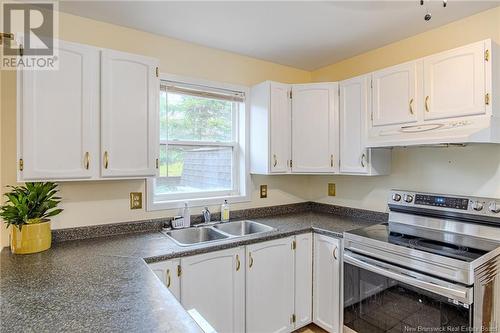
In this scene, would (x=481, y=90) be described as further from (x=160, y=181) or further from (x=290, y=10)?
(x=160, y=181)

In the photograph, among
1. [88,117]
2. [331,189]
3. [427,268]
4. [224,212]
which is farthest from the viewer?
[331,189]

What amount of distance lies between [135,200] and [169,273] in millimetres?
731

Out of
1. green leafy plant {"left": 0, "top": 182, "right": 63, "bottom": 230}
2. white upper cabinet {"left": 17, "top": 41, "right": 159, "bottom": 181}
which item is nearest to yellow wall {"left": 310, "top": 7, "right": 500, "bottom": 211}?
white upper cabinet {"left": 17, "top": 41, "right": 159, "bottom": 181}

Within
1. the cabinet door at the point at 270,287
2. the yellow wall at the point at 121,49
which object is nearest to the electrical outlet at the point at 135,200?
the yellow wall at the point at 121,49

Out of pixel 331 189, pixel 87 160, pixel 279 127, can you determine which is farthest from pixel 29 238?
pixel 331 189

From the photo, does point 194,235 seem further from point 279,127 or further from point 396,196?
point 396,196

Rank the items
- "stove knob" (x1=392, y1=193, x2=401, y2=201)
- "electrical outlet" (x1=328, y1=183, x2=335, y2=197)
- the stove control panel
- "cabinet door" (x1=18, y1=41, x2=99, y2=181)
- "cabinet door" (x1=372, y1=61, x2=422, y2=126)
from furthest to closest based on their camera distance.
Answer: "electrical outlet" (x1=328, y1=183, x2=335, y2=197) → "stove knob" (x1=392, y1=193, x2=401, y2=201) → "cabinet door" (x1=372, y1=61, x2=422, y2=126) → the stove control panel → "cabinet door" (x1=18, y1=41, x2=99, y2=181)

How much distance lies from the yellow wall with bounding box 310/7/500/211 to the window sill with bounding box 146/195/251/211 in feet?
3.35

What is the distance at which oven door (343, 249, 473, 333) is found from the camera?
1.45 metres

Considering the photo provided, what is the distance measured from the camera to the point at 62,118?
1.61 meters

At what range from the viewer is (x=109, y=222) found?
202 cm

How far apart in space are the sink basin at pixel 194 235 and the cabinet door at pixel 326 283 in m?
0.78

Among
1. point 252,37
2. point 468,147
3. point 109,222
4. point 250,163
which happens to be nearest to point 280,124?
point 250,163

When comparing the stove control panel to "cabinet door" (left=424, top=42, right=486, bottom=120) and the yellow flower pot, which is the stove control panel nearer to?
"cabinet door" (left=424, top=42, right=486, bottom=120)
